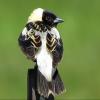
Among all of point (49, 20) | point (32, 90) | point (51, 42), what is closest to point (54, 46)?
point (51, 42)

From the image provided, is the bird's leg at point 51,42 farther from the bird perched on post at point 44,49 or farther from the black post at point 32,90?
the black post at point 32,90

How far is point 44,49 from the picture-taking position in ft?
14.0

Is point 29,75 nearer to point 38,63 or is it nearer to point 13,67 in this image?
point 38,63

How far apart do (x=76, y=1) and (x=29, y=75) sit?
409 centimetres

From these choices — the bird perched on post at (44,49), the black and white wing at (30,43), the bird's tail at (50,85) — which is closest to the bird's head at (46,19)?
the bird perched on post at (44,49)

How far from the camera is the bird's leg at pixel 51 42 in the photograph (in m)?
4.25

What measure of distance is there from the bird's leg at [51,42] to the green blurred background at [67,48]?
89.6 inches

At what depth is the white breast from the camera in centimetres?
418

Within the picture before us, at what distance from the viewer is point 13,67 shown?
22.6 ft

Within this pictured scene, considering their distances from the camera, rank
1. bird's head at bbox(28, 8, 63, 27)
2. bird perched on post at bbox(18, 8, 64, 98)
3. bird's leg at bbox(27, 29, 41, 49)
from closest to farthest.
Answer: bird perched on post at bbox(18, 8, 64, 98), bird's leg at bbox(27, 29, 41, 49), bird's head at bbox(28, 8, 63, 27)

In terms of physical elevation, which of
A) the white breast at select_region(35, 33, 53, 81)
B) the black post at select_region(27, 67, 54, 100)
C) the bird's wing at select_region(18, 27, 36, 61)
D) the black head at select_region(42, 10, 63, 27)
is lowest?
the black post at select_region(27, 67, 54, 100)

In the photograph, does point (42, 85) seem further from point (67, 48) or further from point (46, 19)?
point (67, 48)

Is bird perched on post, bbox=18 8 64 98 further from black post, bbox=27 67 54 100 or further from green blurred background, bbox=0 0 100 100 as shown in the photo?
green blurred background, bbox=0 0 100 100

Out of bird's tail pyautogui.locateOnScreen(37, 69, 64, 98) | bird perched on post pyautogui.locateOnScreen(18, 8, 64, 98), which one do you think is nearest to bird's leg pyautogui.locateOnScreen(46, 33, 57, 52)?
bird perched on post pyautogui.locateOnScreen(18, 8, 64, 98)
